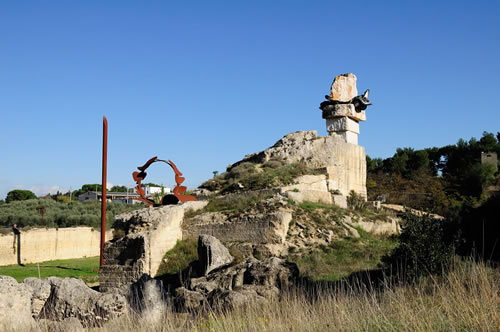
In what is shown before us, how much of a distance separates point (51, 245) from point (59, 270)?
5.00 metres

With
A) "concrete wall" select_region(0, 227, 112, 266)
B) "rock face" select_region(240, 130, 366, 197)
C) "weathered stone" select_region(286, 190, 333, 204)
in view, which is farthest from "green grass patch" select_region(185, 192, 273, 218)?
"concrete wall" select_region(0, 227, 112, 266)

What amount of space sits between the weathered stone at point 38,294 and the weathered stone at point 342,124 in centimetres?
1689

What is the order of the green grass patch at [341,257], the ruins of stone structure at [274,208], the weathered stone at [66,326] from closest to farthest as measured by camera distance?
the weathered stone at [66,326]
the green grass patch at [341,257]
the ruins of stone structure at [274,208]

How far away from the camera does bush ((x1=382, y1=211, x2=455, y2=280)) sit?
9.74 m

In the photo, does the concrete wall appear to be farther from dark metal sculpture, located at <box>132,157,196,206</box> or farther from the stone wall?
the stone wall

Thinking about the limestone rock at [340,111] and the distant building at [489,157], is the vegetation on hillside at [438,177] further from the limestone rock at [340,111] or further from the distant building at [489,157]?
the limestone rock at [340,111]

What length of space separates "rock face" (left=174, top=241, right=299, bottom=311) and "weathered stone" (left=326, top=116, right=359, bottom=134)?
1306cm

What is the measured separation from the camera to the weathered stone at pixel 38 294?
26.8 feet

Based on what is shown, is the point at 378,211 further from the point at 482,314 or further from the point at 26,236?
the point at 482,314

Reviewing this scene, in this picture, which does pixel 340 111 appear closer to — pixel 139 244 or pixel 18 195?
pixel 139 244

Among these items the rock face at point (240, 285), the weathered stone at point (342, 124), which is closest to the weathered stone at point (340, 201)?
the weathered stone at point (342, 124)

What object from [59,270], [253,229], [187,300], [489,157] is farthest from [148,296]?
[489,157]

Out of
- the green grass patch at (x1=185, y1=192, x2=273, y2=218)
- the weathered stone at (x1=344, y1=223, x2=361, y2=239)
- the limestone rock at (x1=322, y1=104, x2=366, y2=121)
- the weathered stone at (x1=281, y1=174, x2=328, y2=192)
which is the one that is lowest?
the weathered stone at (x1=344, y1=223, x2=361, y2=239)

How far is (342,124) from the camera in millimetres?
23000
